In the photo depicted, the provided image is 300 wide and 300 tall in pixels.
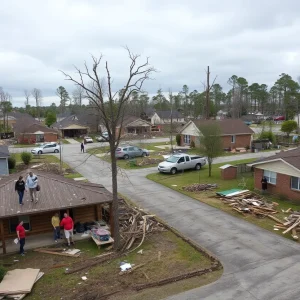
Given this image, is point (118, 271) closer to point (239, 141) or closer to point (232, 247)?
point (232, 247)

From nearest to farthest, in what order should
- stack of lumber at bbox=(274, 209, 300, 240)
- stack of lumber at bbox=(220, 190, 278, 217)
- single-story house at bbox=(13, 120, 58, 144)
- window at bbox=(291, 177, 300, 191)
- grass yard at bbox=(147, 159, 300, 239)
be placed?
stack of lumber at bbox=(274, 209, 300, 240), grass yard at bbox=(147, 159, 300, 239), stack of lumber at bbox=(220, 190, 278, 217), window at bbox=(291, 177, 300, 191), single-story house at bbox=(13, 120, 58, 144)

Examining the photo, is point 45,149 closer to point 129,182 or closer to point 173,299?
point 129,182

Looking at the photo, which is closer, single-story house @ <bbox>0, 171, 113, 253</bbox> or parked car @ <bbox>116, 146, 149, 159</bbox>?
single-story house @ <bbox>0, 171, 113, 253</bbox>

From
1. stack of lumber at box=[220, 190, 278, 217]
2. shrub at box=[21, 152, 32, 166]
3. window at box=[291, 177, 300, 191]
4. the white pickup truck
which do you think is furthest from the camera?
shrub at box=[21, 152, 32, 166]

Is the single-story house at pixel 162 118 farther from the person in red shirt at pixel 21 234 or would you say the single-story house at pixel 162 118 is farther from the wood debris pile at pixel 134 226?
the person in red shirt at pixel 21 234

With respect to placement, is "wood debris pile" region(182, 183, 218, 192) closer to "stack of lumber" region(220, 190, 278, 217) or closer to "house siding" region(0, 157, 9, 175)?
"stack of lumber" region(220, 190, 278, 217)

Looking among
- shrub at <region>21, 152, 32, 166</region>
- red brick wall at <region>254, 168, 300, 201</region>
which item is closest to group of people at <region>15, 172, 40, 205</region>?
red brick wall at <region>254, 168, 300, 201</region>
